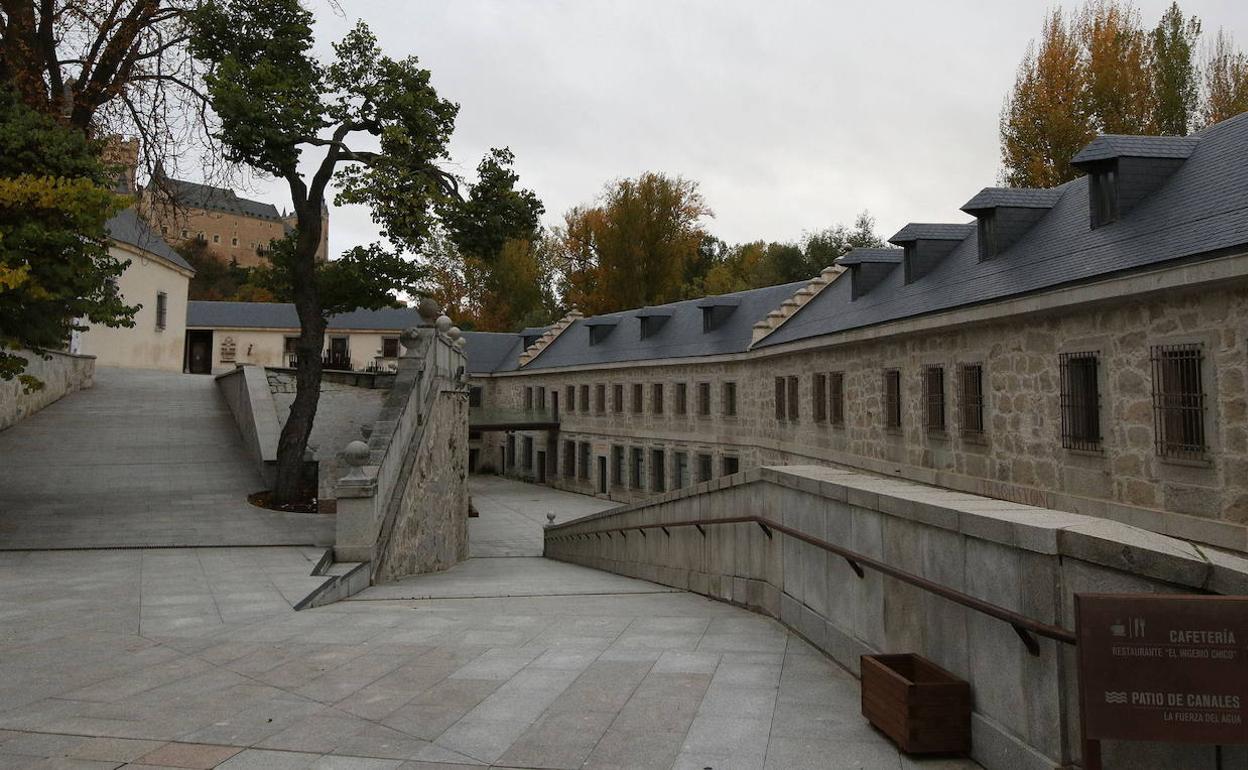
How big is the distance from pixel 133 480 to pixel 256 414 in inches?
132

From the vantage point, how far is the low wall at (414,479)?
11.3 meters

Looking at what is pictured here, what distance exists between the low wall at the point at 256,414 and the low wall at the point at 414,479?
375 centimetres

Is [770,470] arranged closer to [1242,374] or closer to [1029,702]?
[1029,702]

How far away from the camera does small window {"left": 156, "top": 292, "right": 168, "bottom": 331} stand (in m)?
39.6

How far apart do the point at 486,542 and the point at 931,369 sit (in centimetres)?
1442

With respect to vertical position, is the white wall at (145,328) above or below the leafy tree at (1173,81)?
below

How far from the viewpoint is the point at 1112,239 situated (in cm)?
1230

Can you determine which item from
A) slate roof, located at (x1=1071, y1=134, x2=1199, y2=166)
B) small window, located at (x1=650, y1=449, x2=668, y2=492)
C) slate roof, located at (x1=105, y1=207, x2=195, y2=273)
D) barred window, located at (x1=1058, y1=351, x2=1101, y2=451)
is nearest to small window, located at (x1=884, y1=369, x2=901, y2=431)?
barred window, located at (x1=1058, y1=351, x2=1101, y2=451)

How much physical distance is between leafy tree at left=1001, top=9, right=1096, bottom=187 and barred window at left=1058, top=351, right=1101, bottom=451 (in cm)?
2468

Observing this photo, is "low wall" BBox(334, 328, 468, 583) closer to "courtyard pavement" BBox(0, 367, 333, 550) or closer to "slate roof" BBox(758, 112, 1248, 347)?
"courtyard pavement" BBox(0, 367, 333, 550)

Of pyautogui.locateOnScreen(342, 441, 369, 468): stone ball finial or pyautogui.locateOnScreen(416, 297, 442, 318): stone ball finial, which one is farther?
pyautogui.locateOnScreen(416, 297, 442, 318): stone ball finial

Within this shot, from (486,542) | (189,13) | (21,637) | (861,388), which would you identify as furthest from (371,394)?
(21,637)

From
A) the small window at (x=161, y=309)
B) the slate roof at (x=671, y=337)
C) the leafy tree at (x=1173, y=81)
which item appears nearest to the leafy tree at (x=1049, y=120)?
the leafy tree at (x=1173, y=81)

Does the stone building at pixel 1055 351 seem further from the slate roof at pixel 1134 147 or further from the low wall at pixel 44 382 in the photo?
the low wall at pixel 44 382
